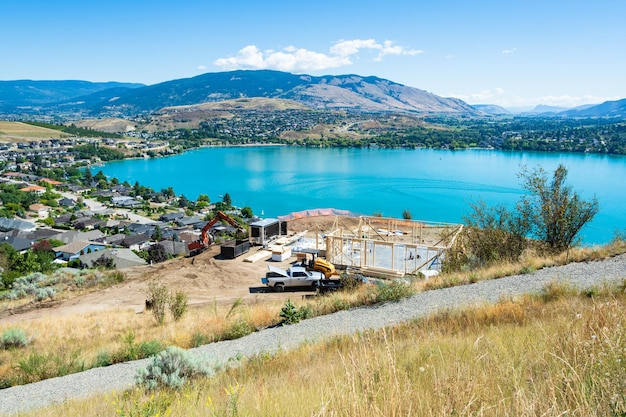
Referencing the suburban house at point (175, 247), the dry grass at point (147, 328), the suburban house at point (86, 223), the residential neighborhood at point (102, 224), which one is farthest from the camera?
the suburban house at point (86, 223)

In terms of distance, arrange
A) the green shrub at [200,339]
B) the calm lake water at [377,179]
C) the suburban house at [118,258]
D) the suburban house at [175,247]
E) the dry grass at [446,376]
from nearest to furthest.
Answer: the dry grass at [446,376], the green shrub at [200,339], the suburban house at [118,258], the suburban house at [175,247], the calm lake water at [377,179]

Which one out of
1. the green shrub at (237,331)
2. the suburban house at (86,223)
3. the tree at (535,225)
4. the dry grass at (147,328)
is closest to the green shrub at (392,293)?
the dry grass at (147,328)

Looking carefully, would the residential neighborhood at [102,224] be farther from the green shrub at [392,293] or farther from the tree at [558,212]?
the tree at [558,212]

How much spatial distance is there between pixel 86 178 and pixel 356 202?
50.5 metres

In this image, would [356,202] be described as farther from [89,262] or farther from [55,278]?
[55,278]

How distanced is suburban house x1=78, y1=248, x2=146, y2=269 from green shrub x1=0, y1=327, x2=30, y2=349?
20.7m

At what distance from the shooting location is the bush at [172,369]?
175 inches

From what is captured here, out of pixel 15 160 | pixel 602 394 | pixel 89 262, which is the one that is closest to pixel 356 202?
pixel 89 262

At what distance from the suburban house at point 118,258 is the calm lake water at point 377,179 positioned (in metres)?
19.5

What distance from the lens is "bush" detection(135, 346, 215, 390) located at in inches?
175

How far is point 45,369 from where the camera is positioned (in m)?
5.93

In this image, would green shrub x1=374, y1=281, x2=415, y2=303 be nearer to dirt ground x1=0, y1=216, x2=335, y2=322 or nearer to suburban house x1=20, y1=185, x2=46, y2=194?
dirt ground x1=0, y1=216, x2=335, y2=322

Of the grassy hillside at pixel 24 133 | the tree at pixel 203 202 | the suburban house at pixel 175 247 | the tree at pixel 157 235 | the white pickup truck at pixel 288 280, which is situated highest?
the grassy hillside at pixel 24 133

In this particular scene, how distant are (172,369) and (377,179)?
60.8m
